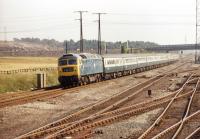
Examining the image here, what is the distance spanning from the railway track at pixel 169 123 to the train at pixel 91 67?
12.4 m

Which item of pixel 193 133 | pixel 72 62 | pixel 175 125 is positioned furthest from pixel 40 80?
pixel 193 133

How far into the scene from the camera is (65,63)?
113ft

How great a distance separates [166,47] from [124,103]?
173 meters

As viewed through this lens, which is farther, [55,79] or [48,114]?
[55,79]

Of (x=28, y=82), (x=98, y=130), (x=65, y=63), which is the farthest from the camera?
(x=28, y=82)

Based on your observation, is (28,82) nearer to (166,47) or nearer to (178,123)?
(178,123)

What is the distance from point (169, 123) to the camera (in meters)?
17.7

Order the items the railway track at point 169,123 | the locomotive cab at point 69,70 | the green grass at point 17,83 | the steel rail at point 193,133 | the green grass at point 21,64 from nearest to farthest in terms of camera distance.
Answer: the steel rail at point 193,133 → the railway track at point 169,123 → the locomotive cab at point 69,70 → the green grass at point 17,83 → the green grass at point 21,64

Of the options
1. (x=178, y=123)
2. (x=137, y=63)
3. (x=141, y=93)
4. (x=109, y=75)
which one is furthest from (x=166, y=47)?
(x=178, y=123)

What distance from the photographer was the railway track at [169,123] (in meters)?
15.2

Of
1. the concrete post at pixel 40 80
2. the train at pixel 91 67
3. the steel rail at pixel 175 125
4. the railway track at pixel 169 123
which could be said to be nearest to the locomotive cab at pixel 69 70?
the train at pixel 91 67

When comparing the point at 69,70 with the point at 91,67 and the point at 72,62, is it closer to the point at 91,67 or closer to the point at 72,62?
the point at 72,62

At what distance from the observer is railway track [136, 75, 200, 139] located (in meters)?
15.2

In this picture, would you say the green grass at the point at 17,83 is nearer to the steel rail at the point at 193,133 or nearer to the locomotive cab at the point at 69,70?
the locomotive cab at the point at 69,70
